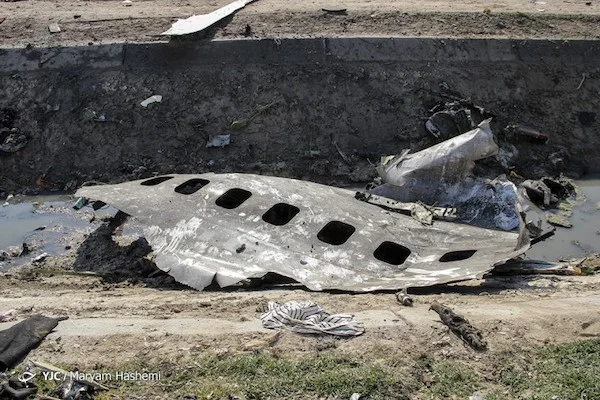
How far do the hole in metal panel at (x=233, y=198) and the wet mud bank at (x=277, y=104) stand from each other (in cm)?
287

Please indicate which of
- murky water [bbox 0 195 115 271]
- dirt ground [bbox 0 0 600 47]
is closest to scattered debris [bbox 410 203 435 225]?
murky water [bbox 0 195 115 271]

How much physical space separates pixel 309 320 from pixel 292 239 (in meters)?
1.95

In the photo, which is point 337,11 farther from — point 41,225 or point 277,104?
point 41,225

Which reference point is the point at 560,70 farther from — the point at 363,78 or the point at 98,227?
the point at 98,227

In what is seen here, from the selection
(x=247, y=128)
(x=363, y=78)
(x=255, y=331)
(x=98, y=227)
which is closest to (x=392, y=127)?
(x=363, y=78)

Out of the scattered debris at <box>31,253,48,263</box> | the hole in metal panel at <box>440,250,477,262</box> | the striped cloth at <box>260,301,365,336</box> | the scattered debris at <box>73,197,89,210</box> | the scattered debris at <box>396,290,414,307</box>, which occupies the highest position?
the striped cloth at <box>260,301,365,336</box>

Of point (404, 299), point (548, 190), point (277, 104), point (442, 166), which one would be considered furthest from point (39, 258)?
point (548, 190)

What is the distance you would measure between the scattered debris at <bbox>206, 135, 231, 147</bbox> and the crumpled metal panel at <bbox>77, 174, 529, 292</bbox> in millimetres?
3047

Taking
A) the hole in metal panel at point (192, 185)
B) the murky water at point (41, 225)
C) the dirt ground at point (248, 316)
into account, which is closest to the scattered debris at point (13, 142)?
the murky water at point (41, 225)

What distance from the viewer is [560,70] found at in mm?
13492

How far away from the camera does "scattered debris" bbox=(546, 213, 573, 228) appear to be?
1039cm

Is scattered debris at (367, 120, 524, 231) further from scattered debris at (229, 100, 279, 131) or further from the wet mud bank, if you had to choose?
scattered debris at (229, 100, 279, 131)

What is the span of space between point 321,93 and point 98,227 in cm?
509

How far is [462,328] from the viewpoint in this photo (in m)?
6.29
